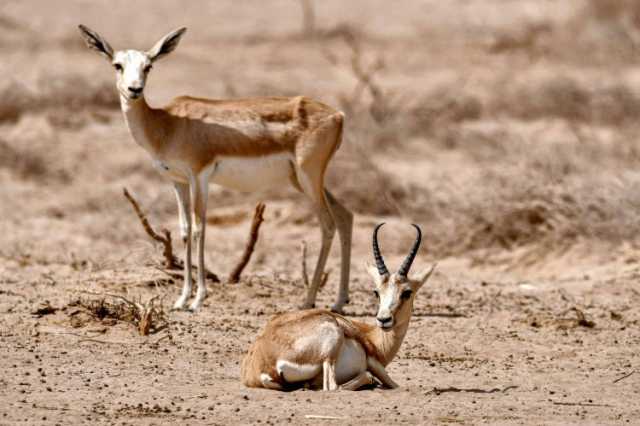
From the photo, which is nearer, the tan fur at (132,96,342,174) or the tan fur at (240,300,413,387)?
the tan fur at (240,300,413,387)

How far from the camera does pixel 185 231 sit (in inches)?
450

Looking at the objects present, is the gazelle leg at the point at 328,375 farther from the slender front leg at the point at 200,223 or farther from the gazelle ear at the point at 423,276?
the slender front leg at the point at 200,223

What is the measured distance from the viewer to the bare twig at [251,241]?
11711mm

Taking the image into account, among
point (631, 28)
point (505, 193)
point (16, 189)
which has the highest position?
point (631, 28)

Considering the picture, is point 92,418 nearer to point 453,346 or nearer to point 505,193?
point 453,346

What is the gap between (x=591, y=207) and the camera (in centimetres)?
1403

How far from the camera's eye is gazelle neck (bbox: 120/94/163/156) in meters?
11.2

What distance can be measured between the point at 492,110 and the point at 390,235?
289 inches

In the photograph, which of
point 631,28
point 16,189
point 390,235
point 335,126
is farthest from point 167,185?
point 631,28

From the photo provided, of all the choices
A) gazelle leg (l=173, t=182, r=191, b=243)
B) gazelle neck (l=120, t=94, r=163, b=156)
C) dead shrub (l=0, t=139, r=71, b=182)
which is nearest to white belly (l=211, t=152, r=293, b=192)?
gazelle leg (l=173, t=182, r=191, b=243)

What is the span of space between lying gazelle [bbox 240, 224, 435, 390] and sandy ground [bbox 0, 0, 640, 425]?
17 cm

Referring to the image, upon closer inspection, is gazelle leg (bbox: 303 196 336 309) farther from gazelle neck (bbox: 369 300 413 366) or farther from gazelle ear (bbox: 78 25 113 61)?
gazelle neck (bbox: 369 300 413 366)

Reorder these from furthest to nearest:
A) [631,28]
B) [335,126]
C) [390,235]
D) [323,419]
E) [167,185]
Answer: [631,28], [167,185], [390,235], [335,126], [323,419]

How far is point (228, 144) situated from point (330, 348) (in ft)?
12.0
